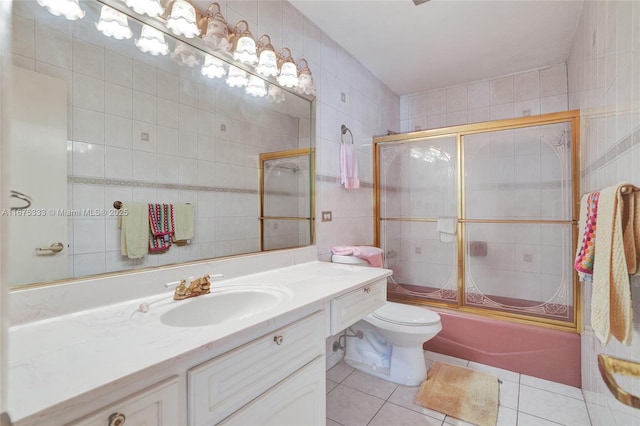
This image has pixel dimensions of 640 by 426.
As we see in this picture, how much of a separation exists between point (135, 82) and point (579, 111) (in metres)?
2.60

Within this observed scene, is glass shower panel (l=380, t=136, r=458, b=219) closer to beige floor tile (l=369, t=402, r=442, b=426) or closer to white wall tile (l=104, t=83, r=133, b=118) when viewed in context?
beige floor tile (l=369, t=402, r=442, b=426)

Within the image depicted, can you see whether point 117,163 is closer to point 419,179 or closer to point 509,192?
point 419,179

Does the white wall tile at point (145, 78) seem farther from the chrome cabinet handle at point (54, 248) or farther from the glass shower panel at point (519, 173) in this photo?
the glass shower panel at point (519, 173)

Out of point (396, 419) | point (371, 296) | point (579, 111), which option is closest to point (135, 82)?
point (371, 296)

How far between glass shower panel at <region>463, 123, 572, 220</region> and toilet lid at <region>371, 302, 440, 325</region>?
0.93 m

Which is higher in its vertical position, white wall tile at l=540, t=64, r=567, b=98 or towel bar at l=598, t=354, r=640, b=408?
white wall tile at l=540, t=64, r=567, b=98

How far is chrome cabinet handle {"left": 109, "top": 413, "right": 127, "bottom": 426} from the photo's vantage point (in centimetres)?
62

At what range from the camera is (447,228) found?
2.59 meters

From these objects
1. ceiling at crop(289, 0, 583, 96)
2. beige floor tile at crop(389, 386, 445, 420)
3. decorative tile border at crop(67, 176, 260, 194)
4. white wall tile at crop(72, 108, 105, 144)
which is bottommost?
beige floor tile at crop(389, 386, 445, 420)

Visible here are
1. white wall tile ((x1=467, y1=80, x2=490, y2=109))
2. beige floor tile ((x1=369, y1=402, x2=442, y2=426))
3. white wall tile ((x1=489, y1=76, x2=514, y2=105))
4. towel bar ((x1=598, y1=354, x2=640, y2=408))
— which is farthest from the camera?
white wall tile ((x1=467, y1=80, x2=490, y2=109))

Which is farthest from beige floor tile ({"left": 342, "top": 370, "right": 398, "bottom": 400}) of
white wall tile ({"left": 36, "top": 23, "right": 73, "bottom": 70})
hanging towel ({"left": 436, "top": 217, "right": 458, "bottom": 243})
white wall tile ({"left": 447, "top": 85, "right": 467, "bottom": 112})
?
white wall tile ({"left": 447, "top": 85, "right": 467, "bottom": 112})

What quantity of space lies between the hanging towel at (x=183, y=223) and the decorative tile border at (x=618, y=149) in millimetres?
1621

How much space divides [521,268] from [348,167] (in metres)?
1.72

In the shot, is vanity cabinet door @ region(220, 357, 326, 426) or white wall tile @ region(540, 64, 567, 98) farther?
white wall tile @ region(540, 64, 567, 98)
